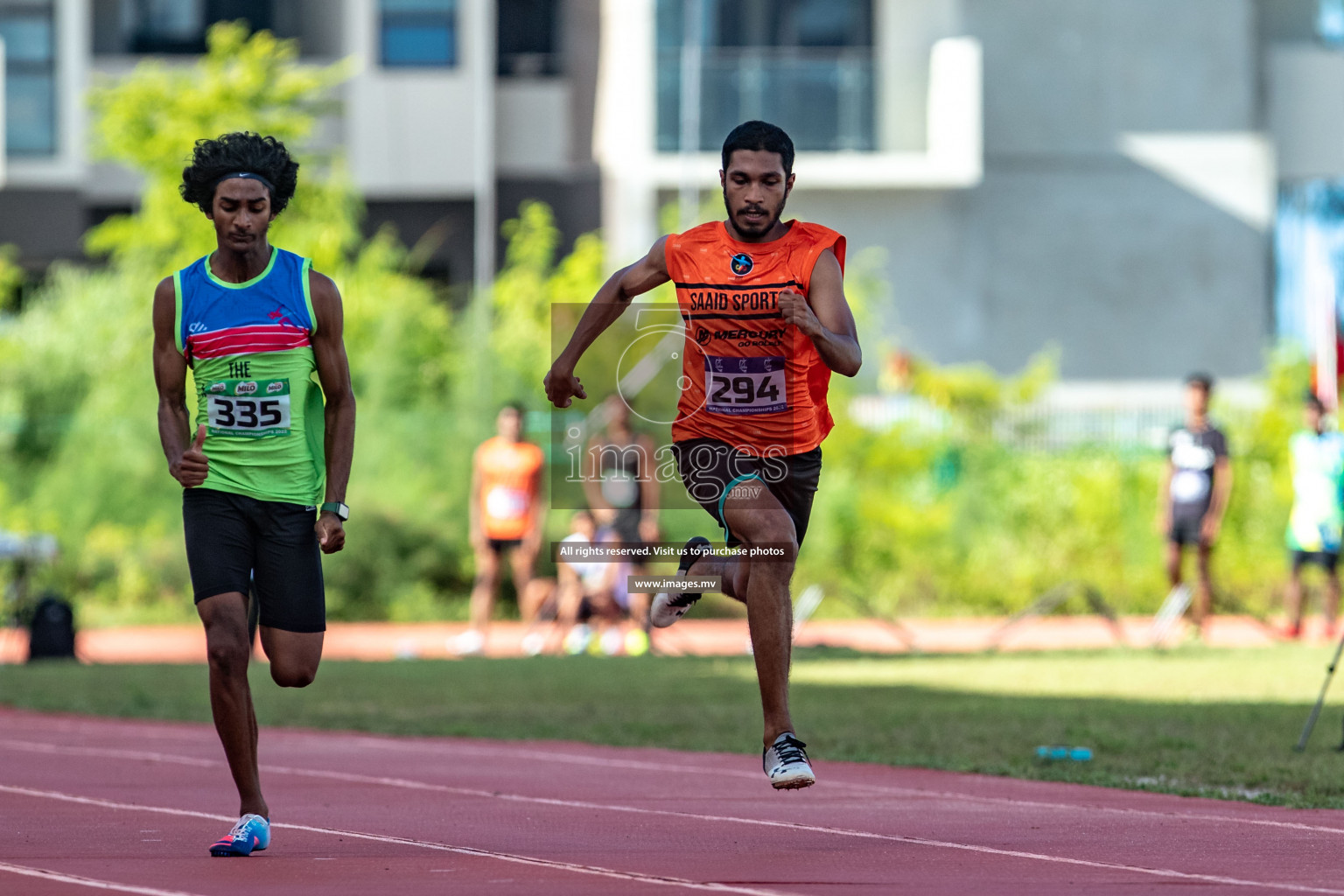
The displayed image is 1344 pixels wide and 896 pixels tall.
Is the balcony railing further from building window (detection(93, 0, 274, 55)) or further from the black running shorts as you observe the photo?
the black running shorts

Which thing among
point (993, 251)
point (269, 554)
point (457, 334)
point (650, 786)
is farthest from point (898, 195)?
point (269, 554)

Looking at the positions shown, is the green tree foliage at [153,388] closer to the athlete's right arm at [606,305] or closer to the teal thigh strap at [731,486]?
the athlete's right arm at [606,305]

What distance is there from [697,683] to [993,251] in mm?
19049

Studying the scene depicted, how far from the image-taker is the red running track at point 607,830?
5832 millimetres

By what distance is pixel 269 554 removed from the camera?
6.57 meters

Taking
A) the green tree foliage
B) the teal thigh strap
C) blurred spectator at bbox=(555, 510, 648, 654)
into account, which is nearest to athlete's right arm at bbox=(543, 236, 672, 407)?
the teal thigh strap

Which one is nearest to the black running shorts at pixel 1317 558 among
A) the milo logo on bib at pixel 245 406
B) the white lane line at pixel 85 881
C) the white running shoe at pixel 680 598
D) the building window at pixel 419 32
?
the white running shoe at pixel 680 598

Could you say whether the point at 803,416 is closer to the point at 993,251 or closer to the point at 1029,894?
the point at 1029,894

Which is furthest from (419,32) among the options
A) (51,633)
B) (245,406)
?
(245,406)

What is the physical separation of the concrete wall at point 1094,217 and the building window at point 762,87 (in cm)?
126

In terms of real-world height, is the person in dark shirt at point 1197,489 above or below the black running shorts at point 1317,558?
above

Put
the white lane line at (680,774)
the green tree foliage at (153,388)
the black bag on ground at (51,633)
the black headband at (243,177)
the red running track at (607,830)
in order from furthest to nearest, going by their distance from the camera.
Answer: the green tree foliage at (153,388) → the black bag on ground at (51,633) → the white lane line at (680,774) → the black headband at (243,177) → the red running track at (607,830)

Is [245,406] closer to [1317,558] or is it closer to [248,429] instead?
[248,429]

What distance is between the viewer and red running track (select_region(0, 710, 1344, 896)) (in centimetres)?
583
